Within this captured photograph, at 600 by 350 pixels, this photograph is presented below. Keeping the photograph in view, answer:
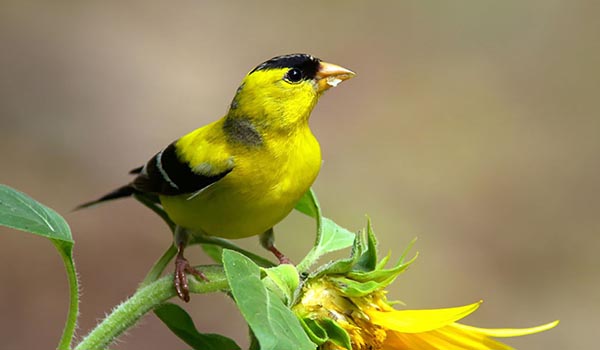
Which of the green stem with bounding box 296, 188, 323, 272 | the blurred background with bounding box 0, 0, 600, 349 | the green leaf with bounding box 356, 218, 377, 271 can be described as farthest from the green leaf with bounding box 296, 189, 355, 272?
the blurred background with bounding box 0, 0, 600, 349

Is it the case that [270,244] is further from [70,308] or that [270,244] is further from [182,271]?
[70,308]

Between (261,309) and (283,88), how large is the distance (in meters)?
0.86

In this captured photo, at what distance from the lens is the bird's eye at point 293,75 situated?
1868 millimetres

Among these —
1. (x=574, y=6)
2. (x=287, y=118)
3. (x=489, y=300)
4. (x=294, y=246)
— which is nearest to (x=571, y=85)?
(x=574, y=6)

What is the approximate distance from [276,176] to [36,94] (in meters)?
4.59

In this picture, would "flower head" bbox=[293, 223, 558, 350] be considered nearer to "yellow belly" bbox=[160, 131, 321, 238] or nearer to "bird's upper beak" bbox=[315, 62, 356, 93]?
"yellow belly" bbox=[160, 131, 321, 238]

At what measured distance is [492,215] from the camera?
6715 millimetres

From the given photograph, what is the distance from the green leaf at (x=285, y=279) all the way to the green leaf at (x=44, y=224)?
0.29 m

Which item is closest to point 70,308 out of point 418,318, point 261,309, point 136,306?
point 136,306

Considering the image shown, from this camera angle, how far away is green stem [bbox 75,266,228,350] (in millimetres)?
1296

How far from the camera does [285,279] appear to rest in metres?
1.28

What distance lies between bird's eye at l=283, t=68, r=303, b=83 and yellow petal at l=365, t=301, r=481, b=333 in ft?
2.15

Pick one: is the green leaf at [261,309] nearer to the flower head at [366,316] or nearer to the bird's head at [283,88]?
the flower head at [366,316]

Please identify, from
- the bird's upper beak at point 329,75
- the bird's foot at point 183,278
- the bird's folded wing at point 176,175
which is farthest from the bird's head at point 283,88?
the bird's foot at point 183,278
